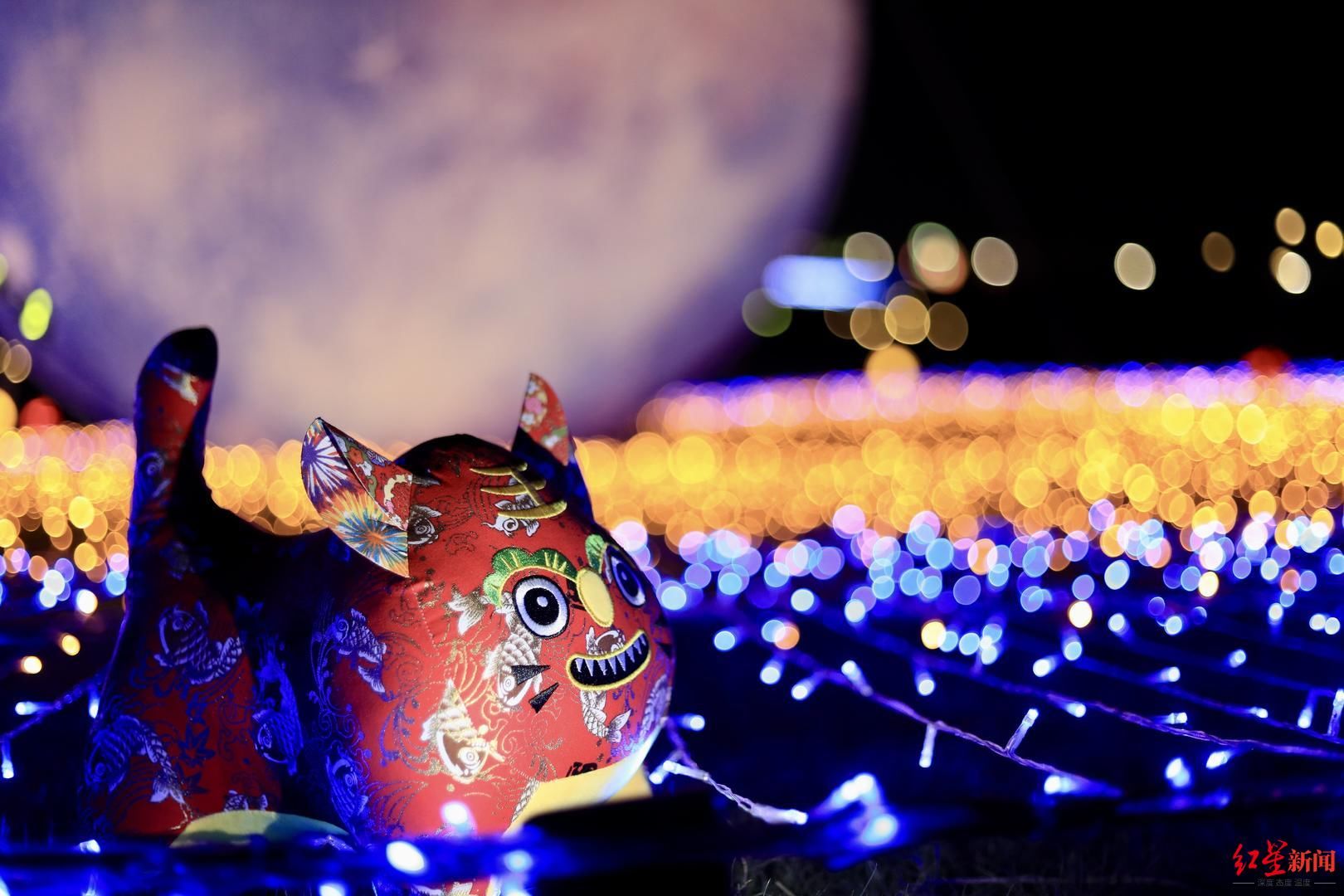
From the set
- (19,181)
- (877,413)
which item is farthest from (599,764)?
(877,413)

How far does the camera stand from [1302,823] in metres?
2.71

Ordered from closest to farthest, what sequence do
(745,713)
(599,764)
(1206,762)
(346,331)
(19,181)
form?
(599,764)
(1206,762)
(745,713)
(19,181)
(346,331)

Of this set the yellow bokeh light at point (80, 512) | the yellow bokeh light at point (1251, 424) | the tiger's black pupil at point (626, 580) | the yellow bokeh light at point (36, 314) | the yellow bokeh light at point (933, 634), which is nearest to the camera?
the tiger's black pupil at point (626, 580)

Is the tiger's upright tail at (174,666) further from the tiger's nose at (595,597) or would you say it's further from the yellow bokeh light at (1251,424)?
the yellow bokeh light at (1251,424)

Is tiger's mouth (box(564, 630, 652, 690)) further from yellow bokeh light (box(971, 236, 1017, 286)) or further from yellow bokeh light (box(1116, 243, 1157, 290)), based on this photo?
yellow bokeh light (box(971, 236, 1017, 286))

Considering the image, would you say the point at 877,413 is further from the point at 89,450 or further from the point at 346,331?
the point at 346,331

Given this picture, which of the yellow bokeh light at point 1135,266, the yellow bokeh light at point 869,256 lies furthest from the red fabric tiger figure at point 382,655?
the yellow bokeh light at point 869,256

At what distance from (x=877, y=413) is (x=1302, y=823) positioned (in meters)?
11.1

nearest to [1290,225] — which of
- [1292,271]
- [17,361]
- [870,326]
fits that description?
[1292,271]

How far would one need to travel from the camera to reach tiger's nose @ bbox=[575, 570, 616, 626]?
2422 mm

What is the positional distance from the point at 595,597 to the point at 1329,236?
1618cm

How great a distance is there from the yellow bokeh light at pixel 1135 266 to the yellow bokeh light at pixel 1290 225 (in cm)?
212

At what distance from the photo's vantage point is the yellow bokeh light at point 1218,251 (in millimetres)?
17736

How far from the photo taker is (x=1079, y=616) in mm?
5078
